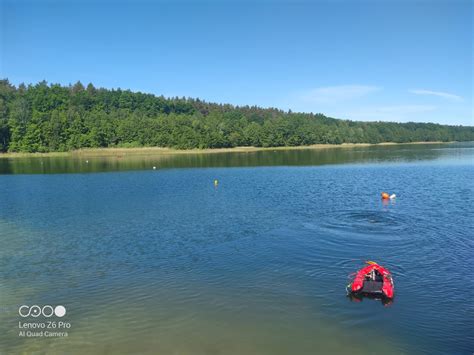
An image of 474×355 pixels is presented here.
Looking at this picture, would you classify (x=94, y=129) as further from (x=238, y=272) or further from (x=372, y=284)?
(x=372, y=284)

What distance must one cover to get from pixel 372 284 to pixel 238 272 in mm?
7688

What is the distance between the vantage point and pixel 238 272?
23.0 meters

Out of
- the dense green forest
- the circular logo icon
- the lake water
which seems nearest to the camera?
the lake water

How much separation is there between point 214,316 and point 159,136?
502 feet

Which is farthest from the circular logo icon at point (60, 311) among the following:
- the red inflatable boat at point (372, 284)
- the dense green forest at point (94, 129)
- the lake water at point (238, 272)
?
the dense green forest at point (94, 129)

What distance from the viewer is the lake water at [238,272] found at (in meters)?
15.7

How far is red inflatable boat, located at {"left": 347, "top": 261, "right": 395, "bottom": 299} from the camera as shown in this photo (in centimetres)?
1906

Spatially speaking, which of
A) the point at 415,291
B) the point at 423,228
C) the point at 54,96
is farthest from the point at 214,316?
the point at 54,96

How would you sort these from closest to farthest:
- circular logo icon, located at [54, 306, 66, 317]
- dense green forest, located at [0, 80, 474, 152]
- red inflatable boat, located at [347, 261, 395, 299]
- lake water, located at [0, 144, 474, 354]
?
1. lake water, located at [0, 144, 474, 354]
2. circular logo icon, located at [54, 306, 66, 317]
3. red inflatable boat, located at [347, 261, 395, 299]
4. dense green forest, located at [0, 80, 474, 152]

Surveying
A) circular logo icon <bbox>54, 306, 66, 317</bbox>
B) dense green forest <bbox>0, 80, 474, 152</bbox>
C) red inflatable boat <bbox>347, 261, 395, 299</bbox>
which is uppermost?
dense green forest <bbox>0, 80, 474, 152</bbox>

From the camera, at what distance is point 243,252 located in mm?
26688

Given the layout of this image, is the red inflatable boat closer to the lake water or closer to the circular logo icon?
the lake water

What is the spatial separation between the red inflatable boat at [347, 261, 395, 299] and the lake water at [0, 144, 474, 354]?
583 mm

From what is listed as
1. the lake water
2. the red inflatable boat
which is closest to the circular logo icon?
the lake water
